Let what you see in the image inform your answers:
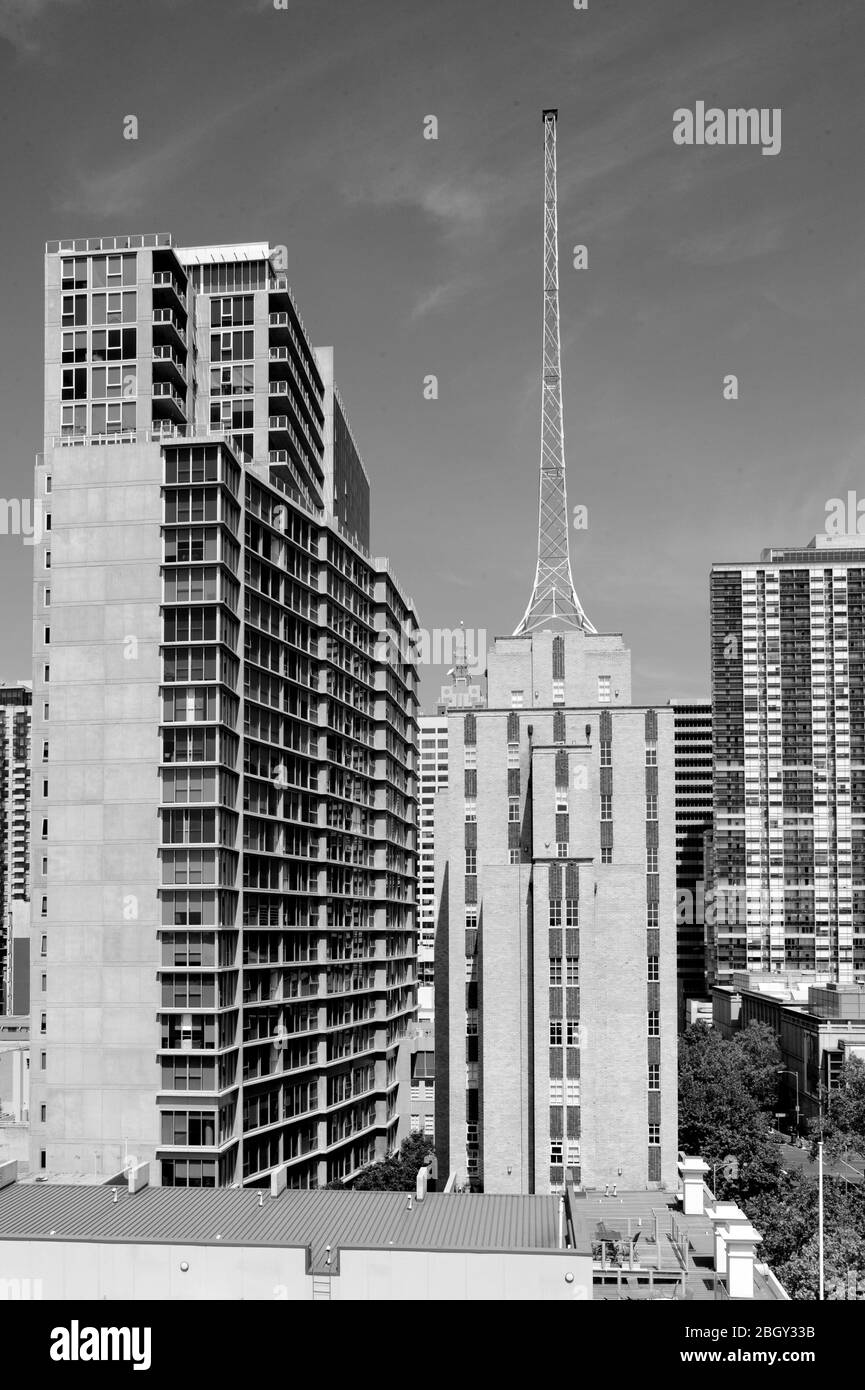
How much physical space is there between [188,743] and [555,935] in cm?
2180

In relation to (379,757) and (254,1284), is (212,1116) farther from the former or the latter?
(379,757)

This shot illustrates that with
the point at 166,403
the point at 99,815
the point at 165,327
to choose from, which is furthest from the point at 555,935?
the point at 165,327

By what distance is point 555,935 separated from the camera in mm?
63094

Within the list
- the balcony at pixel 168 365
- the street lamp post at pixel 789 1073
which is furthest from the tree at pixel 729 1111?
the balcony at pixel 168 365

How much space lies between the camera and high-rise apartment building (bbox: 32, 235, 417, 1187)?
66875 millimetres

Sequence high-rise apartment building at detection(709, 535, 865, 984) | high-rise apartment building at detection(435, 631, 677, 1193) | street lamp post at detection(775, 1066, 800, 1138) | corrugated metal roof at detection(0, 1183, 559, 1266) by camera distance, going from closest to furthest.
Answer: corrugated metal roof at detection(0, 1183, 559, 1266) < high-rise apartment building at detection(435, 631, 677, 1193) < street lamp post at detection(775, 1066, 800, 1138) < high-rise apartment building at detection(709, 535, 865, 984)

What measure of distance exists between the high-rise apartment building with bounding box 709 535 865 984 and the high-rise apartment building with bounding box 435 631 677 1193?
96906 millimetres

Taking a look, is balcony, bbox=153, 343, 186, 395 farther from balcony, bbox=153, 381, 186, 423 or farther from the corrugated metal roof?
the corrugated metal roof

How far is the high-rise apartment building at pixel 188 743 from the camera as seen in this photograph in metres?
66.9

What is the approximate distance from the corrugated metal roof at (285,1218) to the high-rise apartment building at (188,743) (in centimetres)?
1375

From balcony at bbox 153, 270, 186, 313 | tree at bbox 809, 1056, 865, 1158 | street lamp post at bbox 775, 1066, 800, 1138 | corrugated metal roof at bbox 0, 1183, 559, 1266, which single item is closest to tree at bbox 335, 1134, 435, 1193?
tree at bbox 809, 1056, 865, 1158

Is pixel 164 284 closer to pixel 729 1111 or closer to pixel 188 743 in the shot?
pixel 188 743

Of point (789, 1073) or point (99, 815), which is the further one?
point (789, 1073)
